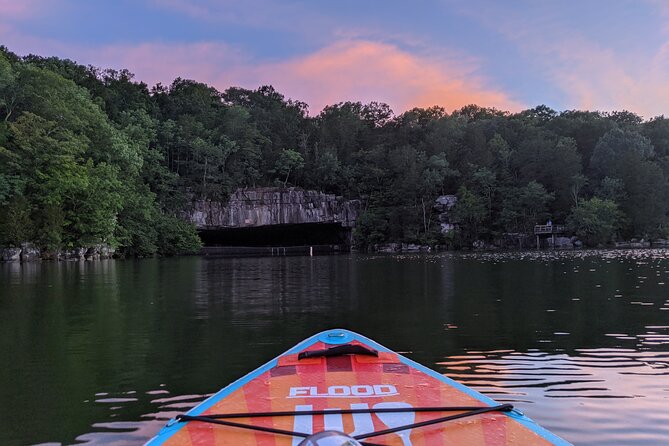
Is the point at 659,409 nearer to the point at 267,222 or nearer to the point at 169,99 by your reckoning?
the point at 267,222

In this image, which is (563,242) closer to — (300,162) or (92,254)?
(300,162)

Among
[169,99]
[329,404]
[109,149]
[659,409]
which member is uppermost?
[169,99]

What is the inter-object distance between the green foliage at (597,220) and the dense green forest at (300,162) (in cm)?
14

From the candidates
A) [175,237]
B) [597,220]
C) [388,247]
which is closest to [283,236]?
[388,247]

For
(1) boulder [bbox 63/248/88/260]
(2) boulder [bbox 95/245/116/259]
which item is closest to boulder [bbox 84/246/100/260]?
(2) boulder [bbox 95/245/116/259]

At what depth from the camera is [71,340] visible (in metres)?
8.40

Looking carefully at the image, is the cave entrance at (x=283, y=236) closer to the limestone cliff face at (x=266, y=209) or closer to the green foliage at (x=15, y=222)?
the limestone cliff face at (x=266, y=209)

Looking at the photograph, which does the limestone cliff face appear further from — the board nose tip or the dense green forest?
the board nose tip

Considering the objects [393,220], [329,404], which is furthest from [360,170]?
[329,404]

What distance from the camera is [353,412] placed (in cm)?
360

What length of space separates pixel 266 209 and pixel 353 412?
56.2 metres

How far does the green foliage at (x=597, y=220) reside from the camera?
5166cm

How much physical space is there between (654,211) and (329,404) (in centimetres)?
5934

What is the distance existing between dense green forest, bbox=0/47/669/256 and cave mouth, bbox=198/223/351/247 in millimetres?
4921
